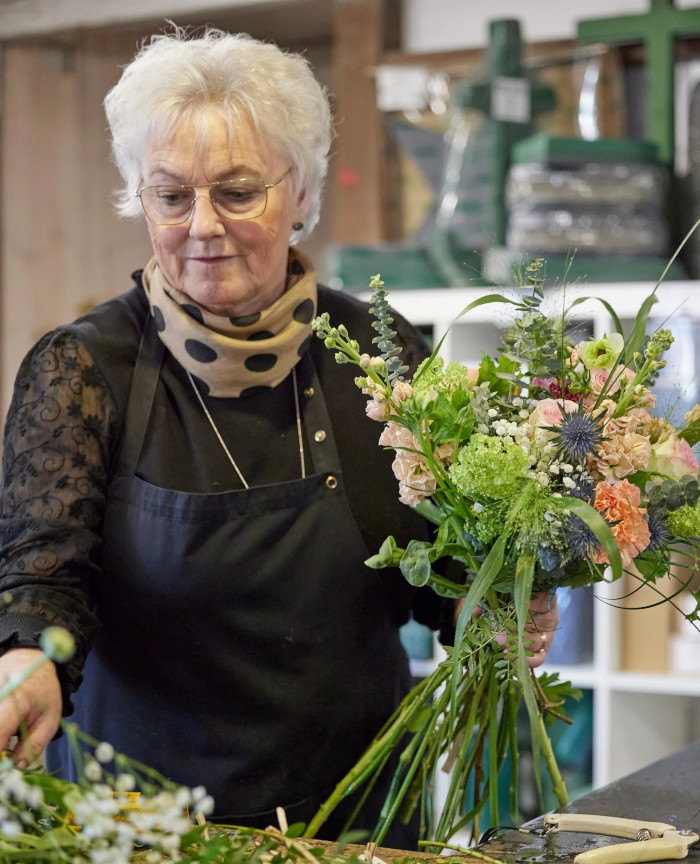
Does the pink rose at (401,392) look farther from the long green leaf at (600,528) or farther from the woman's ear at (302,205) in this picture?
the woman's ear at (302,205)

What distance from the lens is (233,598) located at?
1.46 metres

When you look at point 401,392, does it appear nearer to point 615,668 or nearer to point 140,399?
point 140,399

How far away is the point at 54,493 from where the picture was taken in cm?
133

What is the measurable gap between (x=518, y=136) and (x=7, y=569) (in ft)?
6.04

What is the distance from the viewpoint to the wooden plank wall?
352 cm

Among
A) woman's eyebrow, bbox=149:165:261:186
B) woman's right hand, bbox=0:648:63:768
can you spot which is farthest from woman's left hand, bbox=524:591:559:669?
woman's eyebrow, bbox=149:165:261:186

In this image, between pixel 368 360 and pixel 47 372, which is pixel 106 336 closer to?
pixel 47 372

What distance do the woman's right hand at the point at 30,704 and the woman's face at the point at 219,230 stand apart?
503 millimetres

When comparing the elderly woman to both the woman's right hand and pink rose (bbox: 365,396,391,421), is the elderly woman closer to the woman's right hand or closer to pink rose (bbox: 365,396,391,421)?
the woman's right hand

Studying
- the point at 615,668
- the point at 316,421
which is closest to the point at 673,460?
the point at 316,421

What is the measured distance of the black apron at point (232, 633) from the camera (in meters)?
1.44

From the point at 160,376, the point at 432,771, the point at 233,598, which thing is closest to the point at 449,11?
the point at 160,376

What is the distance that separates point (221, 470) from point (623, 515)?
0.59 m

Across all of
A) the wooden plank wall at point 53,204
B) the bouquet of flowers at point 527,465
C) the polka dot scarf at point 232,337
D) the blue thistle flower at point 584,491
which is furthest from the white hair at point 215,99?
the wooden plank wall at point 53,204
